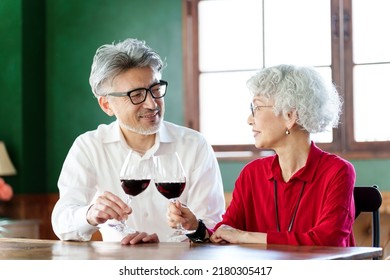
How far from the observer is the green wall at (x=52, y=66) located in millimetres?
5219

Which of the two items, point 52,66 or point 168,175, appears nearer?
point 168,175

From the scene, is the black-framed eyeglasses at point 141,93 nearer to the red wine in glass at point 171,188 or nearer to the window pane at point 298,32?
the red wine in glass at point 171,188

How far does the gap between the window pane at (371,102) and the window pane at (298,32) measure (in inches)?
9.8

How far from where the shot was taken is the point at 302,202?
85.7 inches

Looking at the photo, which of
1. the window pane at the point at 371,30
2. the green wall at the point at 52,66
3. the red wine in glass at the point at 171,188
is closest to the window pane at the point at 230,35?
the green wall at the point at 52,66

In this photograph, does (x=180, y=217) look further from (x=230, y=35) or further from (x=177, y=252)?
(x=230, y=35)

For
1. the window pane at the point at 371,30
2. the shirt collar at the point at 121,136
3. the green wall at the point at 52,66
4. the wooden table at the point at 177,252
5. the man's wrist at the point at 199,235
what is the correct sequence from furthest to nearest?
1. the green wall at the point at 52,66
2. the window pane at the point at 371,30
3. the shirt collar at the point at 121,136
4. the man's wrist at the point at 199,235
5. the wooden table at the point at 177,252

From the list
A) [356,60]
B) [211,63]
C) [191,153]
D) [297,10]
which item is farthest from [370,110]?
[191,153]

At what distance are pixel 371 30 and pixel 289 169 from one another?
8.28 feet

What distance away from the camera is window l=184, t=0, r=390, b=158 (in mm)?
4527

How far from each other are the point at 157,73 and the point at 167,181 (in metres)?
0.72

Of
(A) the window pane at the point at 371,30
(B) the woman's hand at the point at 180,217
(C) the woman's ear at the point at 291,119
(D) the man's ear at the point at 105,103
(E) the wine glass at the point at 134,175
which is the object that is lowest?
(B) the woman's hand at the point at 180,217

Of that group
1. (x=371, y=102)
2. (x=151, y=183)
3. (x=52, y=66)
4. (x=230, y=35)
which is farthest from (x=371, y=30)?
(x=151, y=183)

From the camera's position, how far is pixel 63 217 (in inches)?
94.9
